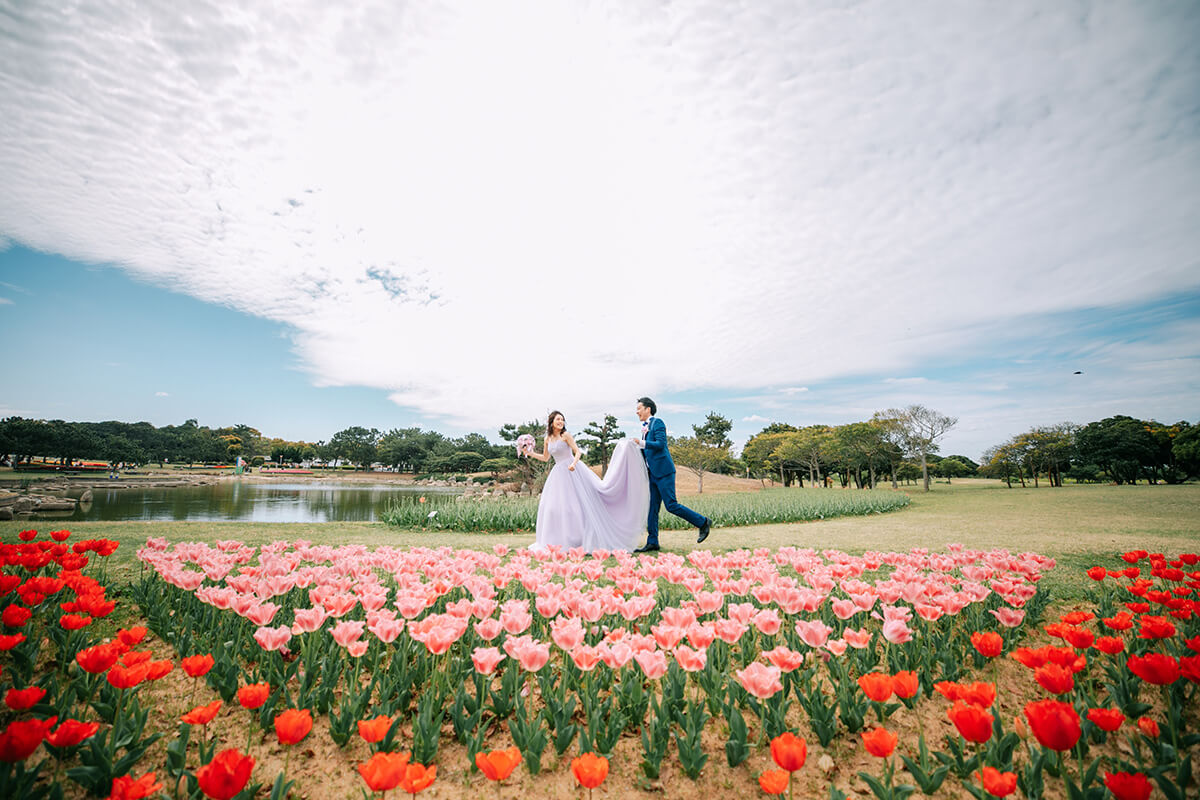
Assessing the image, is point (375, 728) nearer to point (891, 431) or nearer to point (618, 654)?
point (618, 654)

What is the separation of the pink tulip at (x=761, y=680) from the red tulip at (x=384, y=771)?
4.48 feet

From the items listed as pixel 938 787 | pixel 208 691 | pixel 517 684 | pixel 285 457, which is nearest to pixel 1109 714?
pixel 938 787

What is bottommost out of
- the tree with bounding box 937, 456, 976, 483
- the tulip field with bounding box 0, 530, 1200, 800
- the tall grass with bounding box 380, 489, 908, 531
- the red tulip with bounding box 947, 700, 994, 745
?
the tree with bounding box 937, 456, 976, 483

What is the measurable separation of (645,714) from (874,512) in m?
18.9

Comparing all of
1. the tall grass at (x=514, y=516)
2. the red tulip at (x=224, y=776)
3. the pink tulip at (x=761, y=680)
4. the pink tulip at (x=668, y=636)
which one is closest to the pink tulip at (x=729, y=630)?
the pink tulip at (x=668, y=636)

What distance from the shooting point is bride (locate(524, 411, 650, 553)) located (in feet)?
26.6

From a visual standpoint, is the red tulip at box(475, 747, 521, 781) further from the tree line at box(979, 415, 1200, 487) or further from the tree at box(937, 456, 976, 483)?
the tree at box(937, 456, 976, 483)

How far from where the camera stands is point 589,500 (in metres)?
8.25

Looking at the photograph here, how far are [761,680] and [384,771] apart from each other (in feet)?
4.90

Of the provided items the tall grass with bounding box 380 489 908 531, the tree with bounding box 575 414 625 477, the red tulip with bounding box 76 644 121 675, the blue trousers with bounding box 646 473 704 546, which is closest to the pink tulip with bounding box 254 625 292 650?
the red tulip with bounding box 76 644 121 675

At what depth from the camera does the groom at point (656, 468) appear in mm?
8023

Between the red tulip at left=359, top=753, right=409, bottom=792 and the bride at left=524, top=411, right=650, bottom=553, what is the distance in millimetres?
6599

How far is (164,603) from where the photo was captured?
3.72 meters

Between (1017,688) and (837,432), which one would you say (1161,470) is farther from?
(1017,688)
